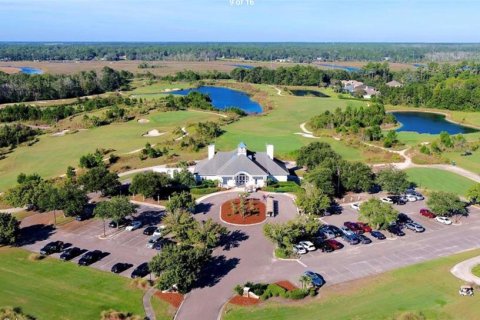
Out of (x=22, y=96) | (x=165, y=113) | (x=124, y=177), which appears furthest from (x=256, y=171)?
(x=22, y=96)

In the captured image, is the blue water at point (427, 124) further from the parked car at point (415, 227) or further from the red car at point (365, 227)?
the red car at point (365, 227)

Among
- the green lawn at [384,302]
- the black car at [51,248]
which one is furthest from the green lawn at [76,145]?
the green lawn at [384,302]

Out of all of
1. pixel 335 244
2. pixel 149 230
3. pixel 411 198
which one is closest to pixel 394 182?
pixel 411 198

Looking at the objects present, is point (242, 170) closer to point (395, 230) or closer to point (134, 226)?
point (134, 226)

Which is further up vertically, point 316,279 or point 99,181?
point 99,181

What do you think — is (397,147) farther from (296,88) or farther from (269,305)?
(296,88)
